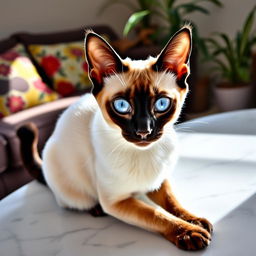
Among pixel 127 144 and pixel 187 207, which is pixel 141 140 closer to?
pixel 127 144

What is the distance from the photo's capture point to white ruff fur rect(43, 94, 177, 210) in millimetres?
844

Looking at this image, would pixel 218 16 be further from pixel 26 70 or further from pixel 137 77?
pixel 137 77

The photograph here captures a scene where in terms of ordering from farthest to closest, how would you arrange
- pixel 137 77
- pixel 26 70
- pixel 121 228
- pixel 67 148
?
1. pixel 26 70
2. pixel 67 148
3. pixel 121 228
4. pixel 137 77

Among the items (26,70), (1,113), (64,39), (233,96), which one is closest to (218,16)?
(233,96)

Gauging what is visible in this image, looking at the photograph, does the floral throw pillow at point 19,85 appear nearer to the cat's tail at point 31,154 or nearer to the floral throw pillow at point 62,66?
the floral throw pillow at point 62,66

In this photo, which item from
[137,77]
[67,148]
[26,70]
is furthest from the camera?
[26,70]

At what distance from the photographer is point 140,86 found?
2.41 feet

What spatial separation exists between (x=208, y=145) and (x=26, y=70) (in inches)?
71.2

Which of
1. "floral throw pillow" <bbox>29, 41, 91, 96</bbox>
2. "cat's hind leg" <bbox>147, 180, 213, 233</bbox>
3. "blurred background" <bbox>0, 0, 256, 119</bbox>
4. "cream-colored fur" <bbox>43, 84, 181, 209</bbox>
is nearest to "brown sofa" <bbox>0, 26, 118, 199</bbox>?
"floral throw pillow" <bbox>29, 41, 91, 96</bbox>

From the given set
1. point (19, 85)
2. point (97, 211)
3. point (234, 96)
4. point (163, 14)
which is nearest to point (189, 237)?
point (97, 211)

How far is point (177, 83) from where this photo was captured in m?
0.79

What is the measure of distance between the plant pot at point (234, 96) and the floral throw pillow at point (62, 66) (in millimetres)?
1127

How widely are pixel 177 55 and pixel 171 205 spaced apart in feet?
1.28

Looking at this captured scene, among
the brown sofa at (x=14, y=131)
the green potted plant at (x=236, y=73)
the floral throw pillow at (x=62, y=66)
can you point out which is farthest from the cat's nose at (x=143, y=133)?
the green potted plant at (x=236, y=73)
